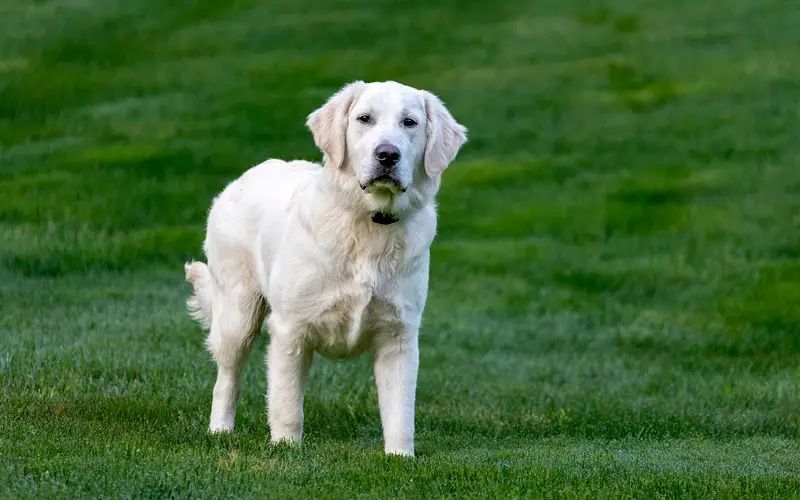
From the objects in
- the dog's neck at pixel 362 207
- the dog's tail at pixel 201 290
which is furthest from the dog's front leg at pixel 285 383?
the dog's tail at pixel 201 290

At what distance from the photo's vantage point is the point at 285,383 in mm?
7633

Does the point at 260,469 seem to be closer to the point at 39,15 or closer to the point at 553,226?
the point at 553,226

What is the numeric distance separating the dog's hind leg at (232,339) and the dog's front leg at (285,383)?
2.16ft

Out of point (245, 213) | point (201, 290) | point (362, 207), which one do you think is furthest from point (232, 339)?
point (362, 207)

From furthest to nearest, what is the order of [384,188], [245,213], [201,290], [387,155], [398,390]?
[201,290], [245,213], [398,390], [384,188], [387,155]

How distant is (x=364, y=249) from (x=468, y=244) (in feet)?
37.1

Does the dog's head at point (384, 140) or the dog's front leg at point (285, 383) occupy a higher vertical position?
the dog's head at point (384, 140)

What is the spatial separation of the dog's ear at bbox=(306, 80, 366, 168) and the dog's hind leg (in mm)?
1288

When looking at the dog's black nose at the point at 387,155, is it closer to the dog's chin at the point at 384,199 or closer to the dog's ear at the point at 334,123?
A: the dog's chin at the point at 384,199

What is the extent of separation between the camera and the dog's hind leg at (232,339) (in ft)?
27.4

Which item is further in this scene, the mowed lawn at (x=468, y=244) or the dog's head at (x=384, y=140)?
the mowed lawn at (x=468, y=244)

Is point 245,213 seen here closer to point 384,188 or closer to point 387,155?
point 384,188

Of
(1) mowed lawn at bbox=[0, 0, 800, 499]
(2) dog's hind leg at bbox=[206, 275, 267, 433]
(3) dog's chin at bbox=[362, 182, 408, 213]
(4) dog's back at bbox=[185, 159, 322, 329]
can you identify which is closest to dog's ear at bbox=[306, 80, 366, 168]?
(3) dog's chin at bbox=[362, 182, 408, 213]

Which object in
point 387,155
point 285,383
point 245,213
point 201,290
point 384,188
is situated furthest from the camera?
point 201,290
